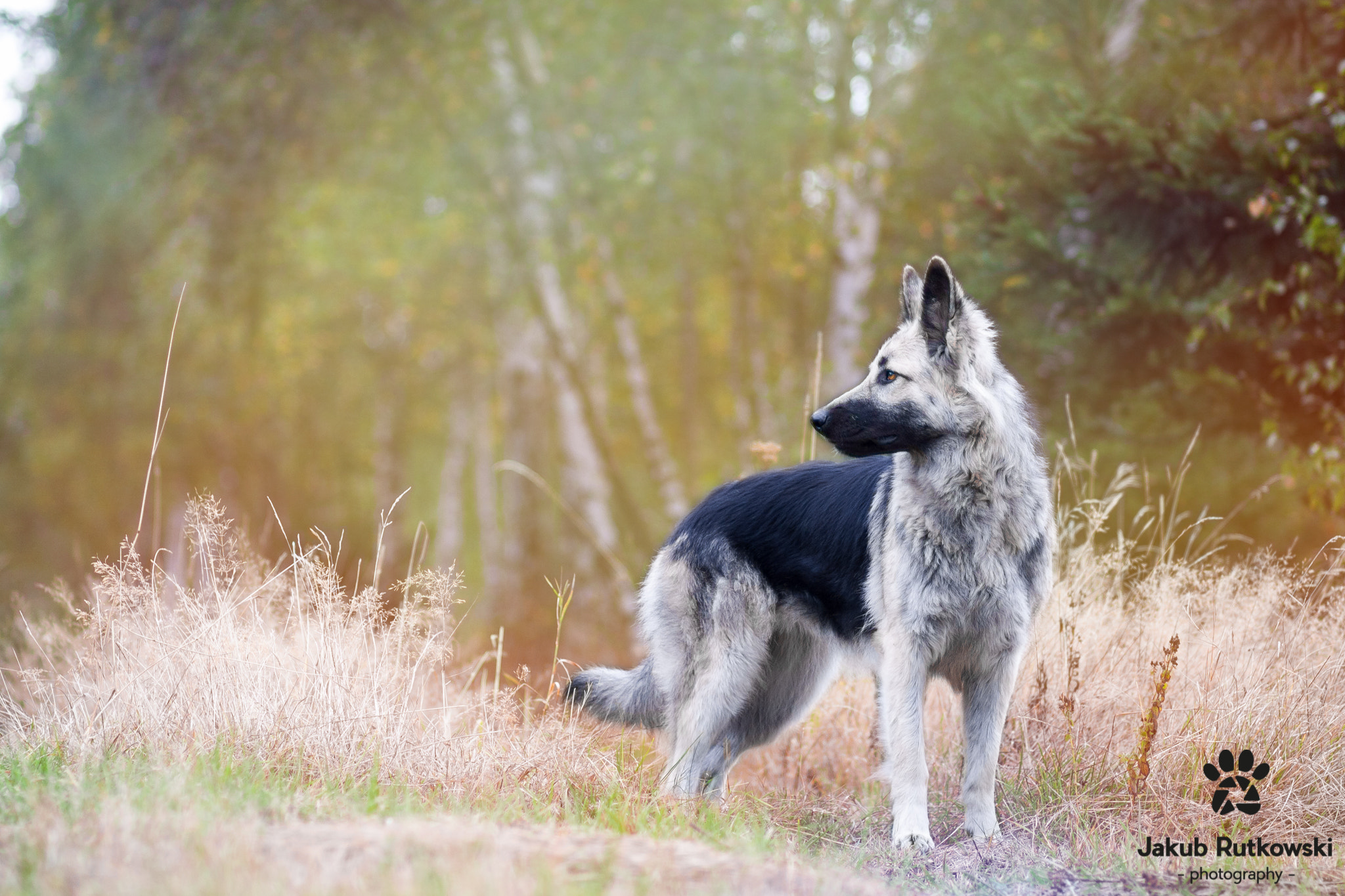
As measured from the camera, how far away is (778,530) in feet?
13.9

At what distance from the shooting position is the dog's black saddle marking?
4.13m

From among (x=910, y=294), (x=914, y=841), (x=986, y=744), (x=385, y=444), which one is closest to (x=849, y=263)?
(x=910, y=294)

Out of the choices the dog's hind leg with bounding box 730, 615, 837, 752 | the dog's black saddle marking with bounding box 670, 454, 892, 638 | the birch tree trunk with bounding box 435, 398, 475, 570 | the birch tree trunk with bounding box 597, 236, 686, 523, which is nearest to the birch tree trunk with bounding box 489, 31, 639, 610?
the birch tree trunk with bounding box 597, 236, 686, 523

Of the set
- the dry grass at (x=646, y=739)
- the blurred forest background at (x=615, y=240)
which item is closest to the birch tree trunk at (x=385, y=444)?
the blurred forest background at (x=615, y=240)

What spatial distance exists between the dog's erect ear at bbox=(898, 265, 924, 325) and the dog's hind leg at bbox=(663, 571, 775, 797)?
127 centimetres

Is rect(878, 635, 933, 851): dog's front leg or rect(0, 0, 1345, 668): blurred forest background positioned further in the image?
rect(0, 0, 1345, 668): blurred forest background

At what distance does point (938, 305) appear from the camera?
12.1ft

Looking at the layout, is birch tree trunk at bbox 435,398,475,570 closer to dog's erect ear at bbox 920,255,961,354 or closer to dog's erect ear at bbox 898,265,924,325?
dog's erect ear at bbox 898,265,924,325

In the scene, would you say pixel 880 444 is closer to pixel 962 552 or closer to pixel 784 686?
pixel 962 552

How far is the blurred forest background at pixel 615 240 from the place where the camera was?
6312mm

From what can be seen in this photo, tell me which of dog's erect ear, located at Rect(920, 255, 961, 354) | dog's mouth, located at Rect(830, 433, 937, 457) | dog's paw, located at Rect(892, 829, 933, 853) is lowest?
dog's paw, located at Rect(892, 829, 933, 853)

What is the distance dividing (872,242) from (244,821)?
9.11 meters

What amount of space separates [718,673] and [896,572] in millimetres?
908

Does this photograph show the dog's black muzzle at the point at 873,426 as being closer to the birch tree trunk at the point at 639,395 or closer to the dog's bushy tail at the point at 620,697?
the dog's bushy tail at the point at 620,697
